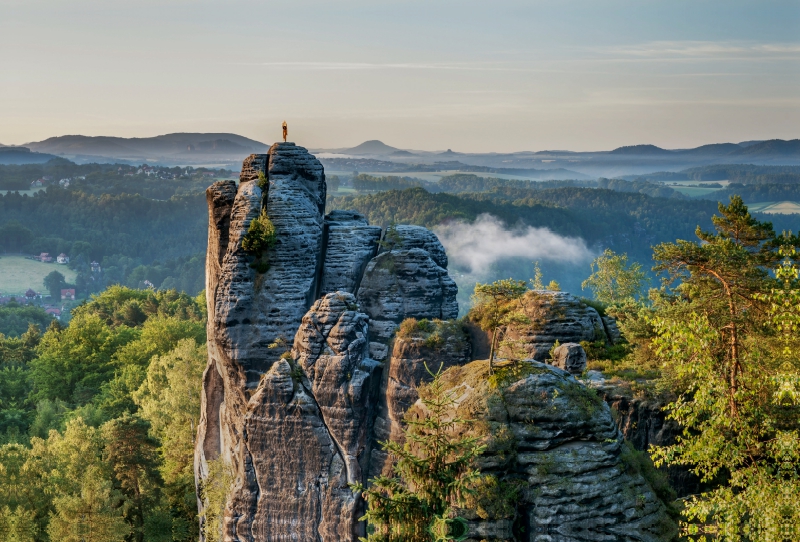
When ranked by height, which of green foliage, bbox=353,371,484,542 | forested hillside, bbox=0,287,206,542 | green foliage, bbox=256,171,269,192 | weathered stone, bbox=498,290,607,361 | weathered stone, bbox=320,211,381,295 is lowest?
forested hillside, bbox=0,287,206,542

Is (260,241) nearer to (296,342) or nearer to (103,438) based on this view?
(296,342)

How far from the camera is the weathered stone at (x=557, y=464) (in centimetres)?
2244

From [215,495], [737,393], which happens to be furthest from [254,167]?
[737,393]

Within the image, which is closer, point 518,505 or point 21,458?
point 518,505

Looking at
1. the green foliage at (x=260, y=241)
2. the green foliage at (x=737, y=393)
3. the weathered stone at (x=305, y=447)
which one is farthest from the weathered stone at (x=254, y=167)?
the green foliage at (x=737, y=393)

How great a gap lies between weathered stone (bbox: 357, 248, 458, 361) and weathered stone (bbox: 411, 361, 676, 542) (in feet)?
53.1

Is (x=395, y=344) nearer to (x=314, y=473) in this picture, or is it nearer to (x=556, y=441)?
(x=314, y=473)

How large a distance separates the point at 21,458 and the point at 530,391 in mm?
→ 39187

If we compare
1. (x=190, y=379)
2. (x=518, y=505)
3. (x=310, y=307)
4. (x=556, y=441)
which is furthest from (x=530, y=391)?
(x=190, y=379)

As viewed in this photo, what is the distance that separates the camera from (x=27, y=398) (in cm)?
7850

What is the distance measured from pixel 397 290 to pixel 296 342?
22.7 ft

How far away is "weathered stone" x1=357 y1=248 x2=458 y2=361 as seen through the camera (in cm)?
4066

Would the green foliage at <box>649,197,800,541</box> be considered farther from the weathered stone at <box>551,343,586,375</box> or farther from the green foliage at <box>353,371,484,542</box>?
the weathered stone at <box>551,343,586,375</box>

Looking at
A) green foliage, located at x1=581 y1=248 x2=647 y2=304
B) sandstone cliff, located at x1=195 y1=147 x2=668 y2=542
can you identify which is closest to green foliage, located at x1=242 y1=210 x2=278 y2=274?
sandstone cliff, located at x1=195 y1=147 x2=668 y2=542
